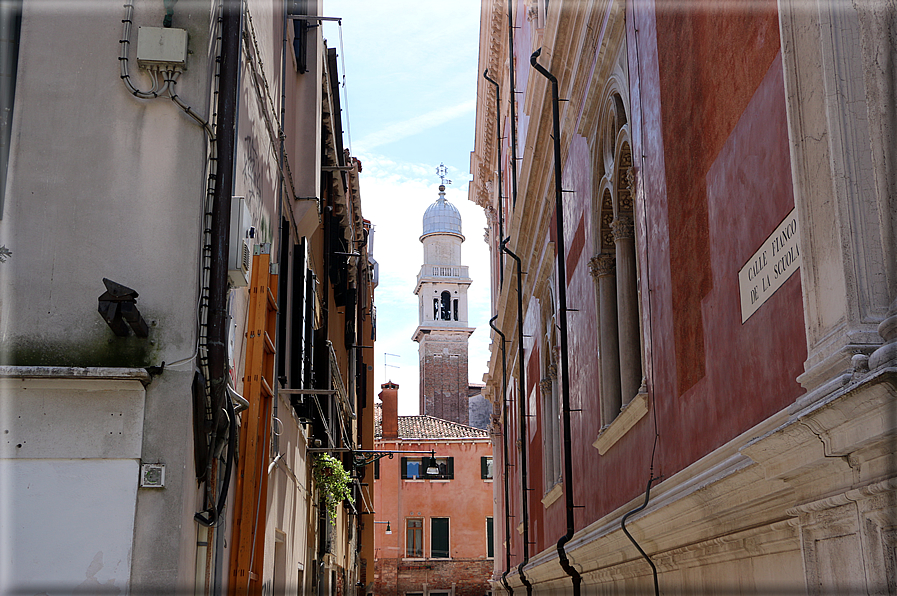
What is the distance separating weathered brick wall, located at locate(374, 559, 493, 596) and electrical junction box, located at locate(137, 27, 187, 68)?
3827cm

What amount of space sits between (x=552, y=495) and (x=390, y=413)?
3084cm

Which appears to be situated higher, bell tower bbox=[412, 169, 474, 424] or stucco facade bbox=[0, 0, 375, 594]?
bell tower bbox=[412, 169, 474, 424]

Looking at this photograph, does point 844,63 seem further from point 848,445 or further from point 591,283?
point 591,283

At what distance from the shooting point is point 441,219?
75875mm

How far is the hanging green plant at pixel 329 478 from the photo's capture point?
12930 millimetres

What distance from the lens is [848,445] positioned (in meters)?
2.76

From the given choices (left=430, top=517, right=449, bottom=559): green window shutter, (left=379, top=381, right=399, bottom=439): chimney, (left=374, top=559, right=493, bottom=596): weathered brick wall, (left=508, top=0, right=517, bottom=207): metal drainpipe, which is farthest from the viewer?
(left=379, top=381, right=399, bottom=439): chimney

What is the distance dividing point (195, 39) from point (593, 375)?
206 inches

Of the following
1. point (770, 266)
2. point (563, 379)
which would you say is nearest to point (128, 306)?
point (770, 266)

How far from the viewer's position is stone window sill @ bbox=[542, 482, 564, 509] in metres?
12.6

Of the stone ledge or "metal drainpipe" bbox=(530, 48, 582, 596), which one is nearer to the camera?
the stone ledge

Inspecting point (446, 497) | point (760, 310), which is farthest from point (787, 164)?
point (446, 497)

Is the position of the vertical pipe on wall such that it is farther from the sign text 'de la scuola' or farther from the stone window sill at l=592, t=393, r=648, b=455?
the stone window sill at l=592, t=393, r=648, b=455

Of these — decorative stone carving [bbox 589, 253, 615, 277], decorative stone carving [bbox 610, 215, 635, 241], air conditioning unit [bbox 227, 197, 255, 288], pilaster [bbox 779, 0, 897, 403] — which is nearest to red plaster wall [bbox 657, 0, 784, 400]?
pilaster [bbox 779, 0, 897, 403]
